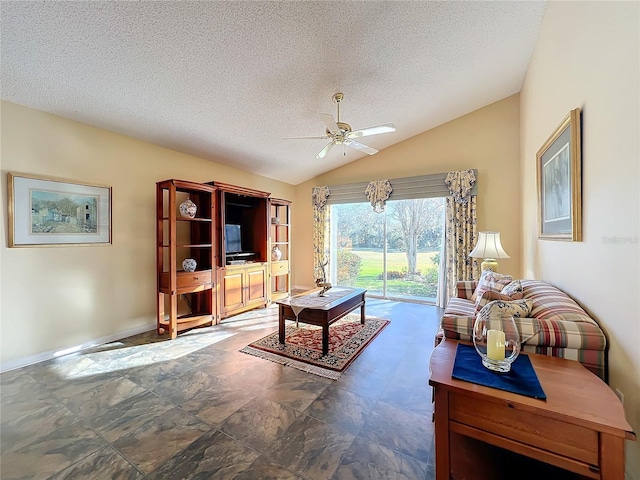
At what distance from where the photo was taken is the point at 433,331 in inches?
138

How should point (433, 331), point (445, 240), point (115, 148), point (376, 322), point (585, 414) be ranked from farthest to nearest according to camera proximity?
point (445, 240) < point (376, 322) < point (433, 331) < point (115, 148) < point (585, 414)

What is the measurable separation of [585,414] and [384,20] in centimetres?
287

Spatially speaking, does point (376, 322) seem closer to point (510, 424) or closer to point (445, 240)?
point (445, 240)

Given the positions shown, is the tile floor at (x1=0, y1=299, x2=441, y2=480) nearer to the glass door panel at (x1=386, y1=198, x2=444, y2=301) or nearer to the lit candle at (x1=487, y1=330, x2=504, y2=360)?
the lit candle at (x1=487, y1=330, x2=504, y2=360)

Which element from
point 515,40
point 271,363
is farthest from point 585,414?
point 515,40

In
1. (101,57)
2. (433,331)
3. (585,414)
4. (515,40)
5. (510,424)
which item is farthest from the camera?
(433,331)

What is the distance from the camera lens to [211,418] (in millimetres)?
1873

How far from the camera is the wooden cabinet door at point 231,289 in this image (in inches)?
154

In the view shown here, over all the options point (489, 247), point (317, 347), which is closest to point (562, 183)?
point (489, 247)

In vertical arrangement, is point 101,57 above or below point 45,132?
above

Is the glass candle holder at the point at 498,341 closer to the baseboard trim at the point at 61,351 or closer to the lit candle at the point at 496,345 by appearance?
the lit candle at the point at 496,345

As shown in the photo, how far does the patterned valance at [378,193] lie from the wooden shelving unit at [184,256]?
2861 millimetres

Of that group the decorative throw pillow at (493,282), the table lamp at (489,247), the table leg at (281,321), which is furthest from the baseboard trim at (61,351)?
the table lamp at (489,247)

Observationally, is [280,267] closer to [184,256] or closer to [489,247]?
[184,256]
